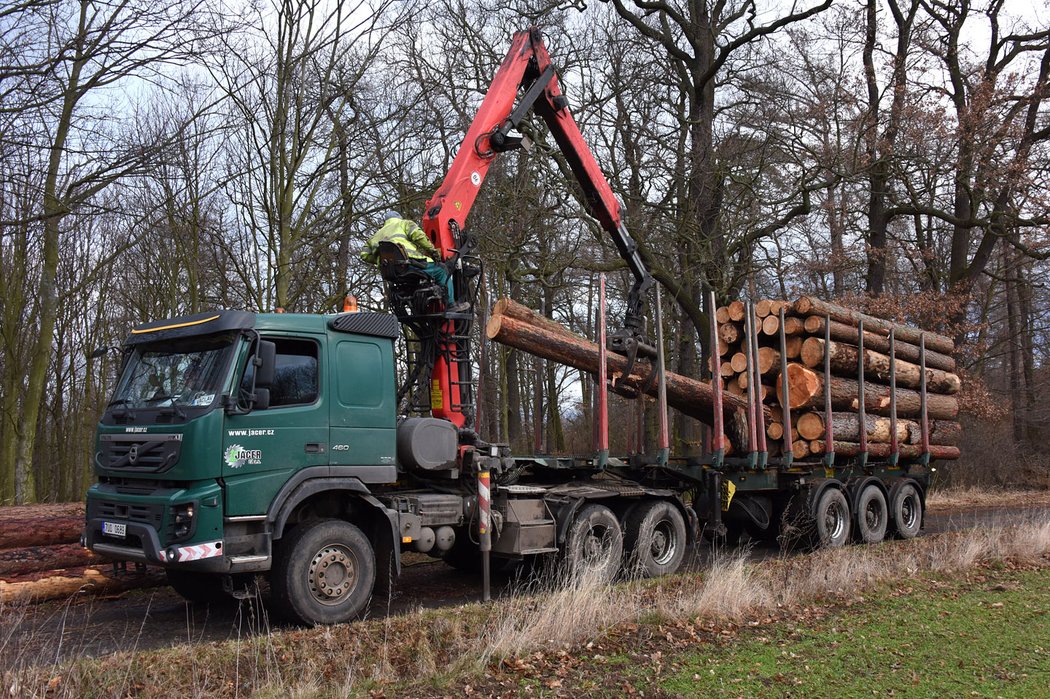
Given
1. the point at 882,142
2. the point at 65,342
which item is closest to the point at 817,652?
the point at 882,142

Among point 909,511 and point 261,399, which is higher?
point 261,399

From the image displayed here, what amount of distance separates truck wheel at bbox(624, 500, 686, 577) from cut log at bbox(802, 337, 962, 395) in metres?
3.37

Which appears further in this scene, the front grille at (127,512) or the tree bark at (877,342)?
the tree bark at (877,342)

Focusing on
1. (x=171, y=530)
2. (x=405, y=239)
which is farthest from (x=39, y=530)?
(x=405, y=239)

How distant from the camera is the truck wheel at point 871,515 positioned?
12.2 m

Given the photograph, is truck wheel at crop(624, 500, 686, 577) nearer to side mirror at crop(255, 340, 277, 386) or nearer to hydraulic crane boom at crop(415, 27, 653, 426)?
hydraulic crane boom at crop(415, 27, 653, 426)

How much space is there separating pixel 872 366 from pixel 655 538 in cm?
519

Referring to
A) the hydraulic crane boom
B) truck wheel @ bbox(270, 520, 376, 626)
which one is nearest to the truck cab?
truck wheel @ bbox(270, 520, 376, 626)

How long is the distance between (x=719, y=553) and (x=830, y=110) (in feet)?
37.2

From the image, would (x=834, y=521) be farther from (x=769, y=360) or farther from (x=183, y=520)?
(x=183, y=520)

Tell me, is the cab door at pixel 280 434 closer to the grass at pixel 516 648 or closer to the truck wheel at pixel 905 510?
the grass at pixel 516 648

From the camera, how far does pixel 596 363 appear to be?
9.81m

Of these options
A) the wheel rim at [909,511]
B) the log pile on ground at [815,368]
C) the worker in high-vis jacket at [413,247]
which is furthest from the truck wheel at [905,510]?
the worker in high-vis jacket at [413,247]

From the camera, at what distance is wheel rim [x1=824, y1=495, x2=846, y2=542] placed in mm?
11781
